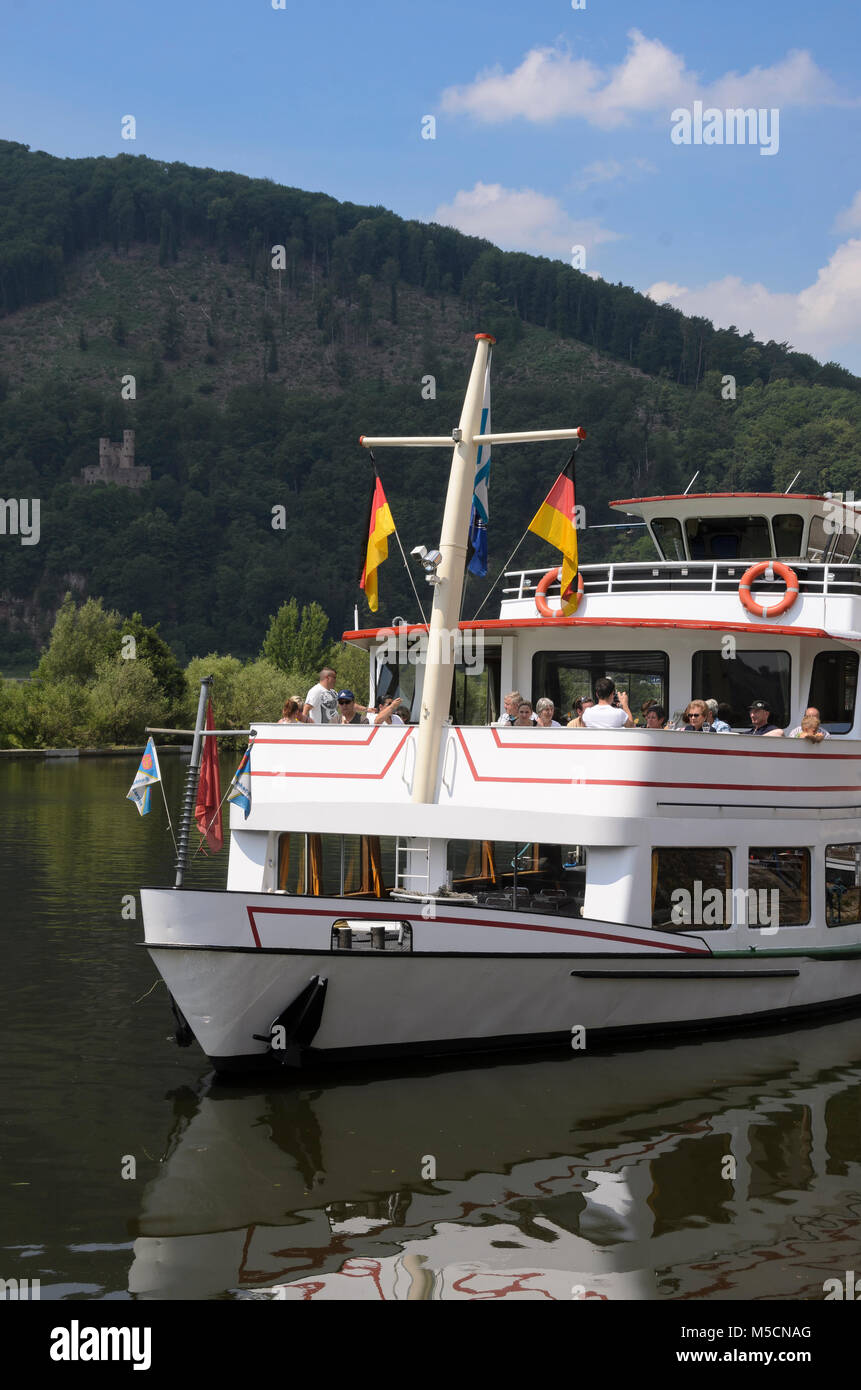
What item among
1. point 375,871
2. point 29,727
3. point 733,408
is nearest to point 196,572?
point 733,408

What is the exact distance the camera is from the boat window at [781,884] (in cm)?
1334

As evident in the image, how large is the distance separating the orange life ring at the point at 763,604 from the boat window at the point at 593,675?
1022mm

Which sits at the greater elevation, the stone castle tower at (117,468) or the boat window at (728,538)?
the stone castle tower at (117,468)

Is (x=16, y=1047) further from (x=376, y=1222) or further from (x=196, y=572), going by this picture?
(x=196, y=572)

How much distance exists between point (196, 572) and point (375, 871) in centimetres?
16090

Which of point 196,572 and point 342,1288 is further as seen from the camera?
point 196,572

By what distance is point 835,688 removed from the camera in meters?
14.4

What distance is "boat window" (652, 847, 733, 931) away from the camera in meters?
12.6

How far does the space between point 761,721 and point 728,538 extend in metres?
3.82

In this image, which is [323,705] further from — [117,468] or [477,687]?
[117,468]

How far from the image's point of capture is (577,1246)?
8406 mm

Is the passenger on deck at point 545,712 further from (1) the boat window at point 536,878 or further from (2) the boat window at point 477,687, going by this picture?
(2) the boat window at point 477,687

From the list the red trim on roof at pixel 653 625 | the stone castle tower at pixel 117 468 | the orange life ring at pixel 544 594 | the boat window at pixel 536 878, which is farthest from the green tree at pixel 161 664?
the stone castle tower at pixel 117 468

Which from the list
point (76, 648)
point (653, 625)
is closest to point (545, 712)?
point (653, 625)
